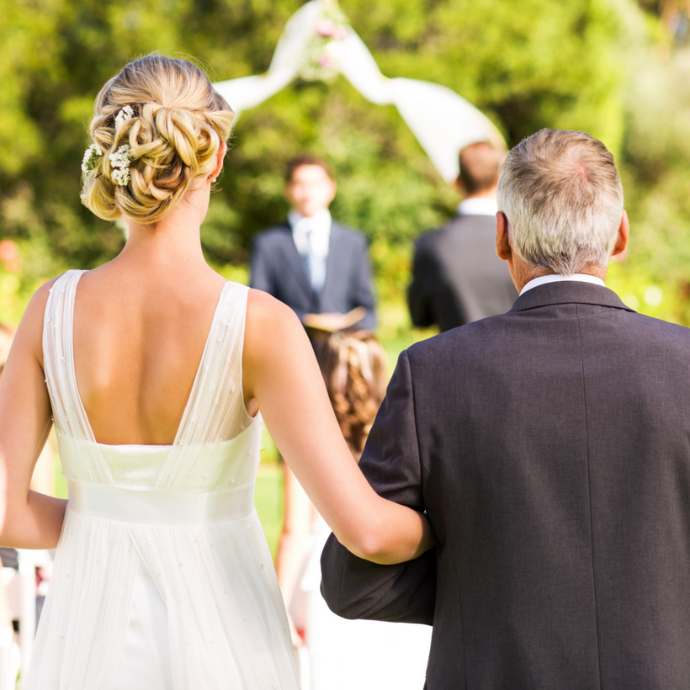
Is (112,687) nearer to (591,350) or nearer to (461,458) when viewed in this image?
(461,458)

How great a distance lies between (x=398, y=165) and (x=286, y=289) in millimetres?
14511

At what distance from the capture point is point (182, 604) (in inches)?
73.0

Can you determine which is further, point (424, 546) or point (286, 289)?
point (286, 289)

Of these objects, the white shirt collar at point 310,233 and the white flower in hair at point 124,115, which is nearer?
the white flower in hair at point 124,115

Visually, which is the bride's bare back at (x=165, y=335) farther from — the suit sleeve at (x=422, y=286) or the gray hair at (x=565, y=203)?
the suit sleeve at (x=422, y=286)

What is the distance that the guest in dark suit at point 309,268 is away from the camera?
6.04 meters

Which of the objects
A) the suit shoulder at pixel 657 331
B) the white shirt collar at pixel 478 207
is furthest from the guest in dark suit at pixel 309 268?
the suit shoulder at pixel 657 331

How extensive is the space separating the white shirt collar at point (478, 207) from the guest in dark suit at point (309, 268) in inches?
61.9

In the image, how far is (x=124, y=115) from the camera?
1.73 metres

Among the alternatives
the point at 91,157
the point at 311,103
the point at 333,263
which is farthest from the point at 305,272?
the point at 311,103

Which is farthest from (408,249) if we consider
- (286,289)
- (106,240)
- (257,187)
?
(286,289)

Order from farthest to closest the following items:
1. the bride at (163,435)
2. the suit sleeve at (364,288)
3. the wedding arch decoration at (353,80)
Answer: the wedding arch decoration at (353,80) < the suit sleeve at (364,288) < the bride at (163,435)

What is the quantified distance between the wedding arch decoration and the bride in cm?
803

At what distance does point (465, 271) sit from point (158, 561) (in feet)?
9.48
